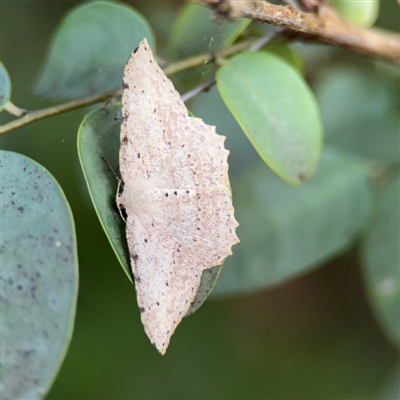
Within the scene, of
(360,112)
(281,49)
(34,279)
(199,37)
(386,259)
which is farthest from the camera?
(360,112)

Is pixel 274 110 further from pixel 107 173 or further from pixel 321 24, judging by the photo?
pixel 107 173

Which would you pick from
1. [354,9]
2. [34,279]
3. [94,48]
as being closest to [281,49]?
[354,9]

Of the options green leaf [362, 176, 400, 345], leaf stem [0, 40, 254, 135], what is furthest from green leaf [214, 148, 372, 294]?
leaf stem [0, 40, 254, 135]

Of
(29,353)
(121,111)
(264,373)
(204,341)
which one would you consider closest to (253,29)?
(121,111)

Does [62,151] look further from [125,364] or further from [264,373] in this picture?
[264,373]

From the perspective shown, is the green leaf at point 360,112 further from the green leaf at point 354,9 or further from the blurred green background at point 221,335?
the green leaf at point 354,9

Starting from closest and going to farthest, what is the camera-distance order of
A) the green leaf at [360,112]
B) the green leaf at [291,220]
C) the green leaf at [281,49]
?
the green leaf at [281,49] → the green leaf at [291,220] → the green leaf at [360,112]

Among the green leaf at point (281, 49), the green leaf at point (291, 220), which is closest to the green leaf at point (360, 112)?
the green leaf at point (291, 220)
